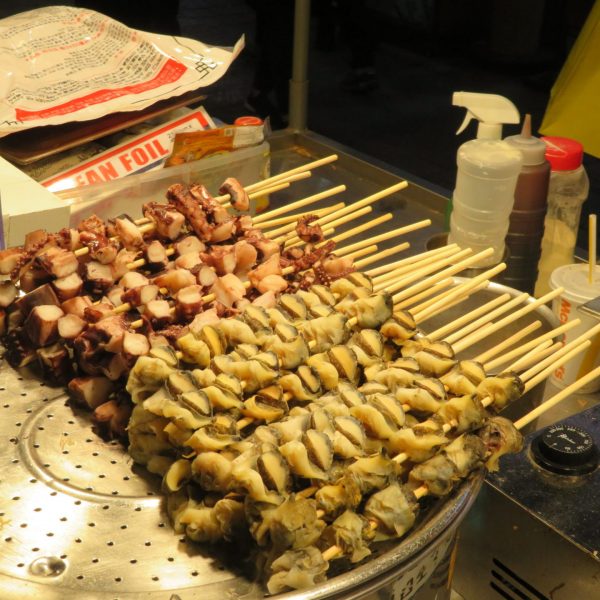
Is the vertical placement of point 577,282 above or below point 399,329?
below

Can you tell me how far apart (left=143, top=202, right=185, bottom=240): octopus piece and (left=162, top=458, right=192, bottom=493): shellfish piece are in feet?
2.29

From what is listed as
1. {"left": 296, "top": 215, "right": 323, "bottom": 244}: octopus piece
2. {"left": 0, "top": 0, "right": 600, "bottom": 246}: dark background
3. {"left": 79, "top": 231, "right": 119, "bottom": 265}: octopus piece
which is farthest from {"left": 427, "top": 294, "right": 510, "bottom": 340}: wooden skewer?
{"left": 0, "top": 0, "right": 600, "bottom": 246}: dark background

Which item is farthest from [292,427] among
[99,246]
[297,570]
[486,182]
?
[486,182]

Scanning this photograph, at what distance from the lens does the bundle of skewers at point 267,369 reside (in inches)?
52.1

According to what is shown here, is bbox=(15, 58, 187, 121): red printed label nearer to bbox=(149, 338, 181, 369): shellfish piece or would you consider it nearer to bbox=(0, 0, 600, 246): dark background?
bbox=(149, 338, 181, 369): shellfish piece

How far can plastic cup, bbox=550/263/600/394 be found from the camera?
2.10 metres

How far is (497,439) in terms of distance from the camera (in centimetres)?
148

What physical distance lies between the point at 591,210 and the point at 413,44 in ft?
12.6

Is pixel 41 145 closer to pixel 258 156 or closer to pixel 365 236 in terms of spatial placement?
pixel 258 156

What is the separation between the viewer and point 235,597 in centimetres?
128

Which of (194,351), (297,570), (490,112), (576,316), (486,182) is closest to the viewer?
(297,570)

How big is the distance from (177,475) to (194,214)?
749 millimetres

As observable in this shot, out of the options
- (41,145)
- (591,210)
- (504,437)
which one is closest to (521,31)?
(591,210)

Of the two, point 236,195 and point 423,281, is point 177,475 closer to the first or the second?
point 423,281
